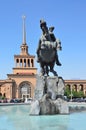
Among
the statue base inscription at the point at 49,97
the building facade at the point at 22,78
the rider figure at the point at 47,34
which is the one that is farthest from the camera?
the building facade at the point at 22,78

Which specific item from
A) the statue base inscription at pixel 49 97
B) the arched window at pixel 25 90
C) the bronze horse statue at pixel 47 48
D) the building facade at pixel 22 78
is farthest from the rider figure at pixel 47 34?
the arched window at pixel 25 90

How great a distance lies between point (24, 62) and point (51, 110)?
100459 mm

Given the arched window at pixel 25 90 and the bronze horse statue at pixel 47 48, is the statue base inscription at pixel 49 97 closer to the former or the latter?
the bronze horse statue at pixel 47 48

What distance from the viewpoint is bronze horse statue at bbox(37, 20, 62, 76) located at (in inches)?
515

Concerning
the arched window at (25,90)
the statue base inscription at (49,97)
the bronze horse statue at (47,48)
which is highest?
the arched window at (25,90)

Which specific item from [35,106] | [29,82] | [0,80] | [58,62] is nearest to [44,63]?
[58,62]

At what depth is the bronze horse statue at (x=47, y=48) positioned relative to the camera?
13.1 meters

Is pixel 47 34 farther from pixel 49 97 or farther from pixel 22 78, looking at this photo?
pixel 22 78

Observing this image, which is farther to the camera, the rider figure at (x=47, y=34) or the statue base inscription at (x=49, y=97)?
the rider figure at (x=47, y=34)

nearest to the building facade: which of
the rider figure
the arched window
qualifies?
the arched window

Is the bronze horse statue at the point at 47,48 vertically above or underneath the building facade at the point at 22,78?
underneath

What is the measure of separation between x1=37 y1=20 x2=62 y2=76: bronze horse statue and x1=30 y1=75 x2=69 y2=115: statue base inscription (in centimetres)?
40

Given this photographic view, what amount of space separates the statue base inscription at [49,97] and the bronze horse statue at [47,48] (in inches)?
15.7

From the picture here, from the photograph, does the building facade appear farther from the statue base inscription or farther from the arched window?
the statue base inscription
